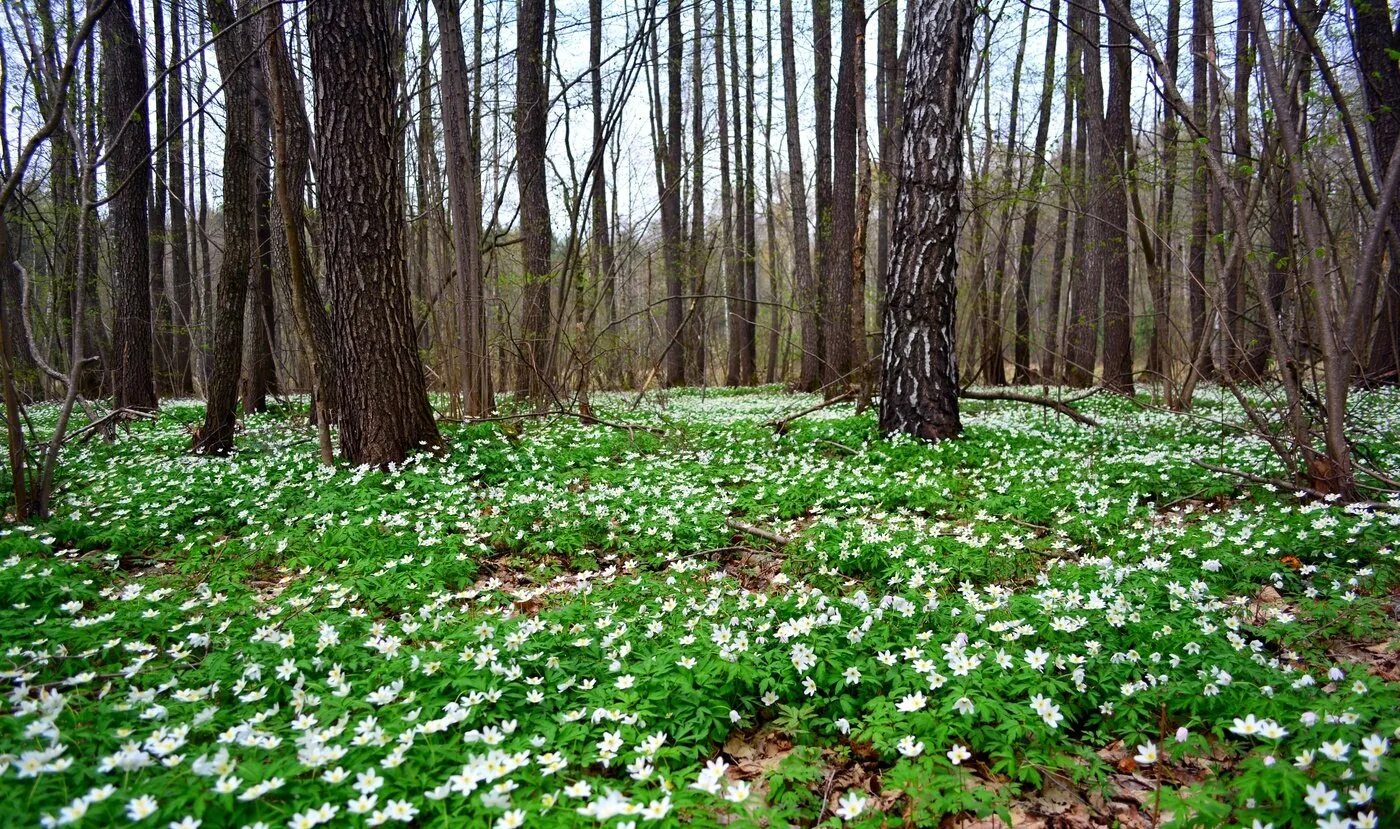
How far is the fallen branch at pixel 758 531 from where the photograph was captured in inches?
164

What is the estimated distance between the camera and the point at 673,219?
711 inches

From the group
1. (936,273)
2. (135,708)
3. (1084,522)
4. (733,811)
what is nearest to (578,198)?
(936,273)

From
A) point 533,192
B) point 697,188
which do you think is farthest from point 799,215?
point 533,192

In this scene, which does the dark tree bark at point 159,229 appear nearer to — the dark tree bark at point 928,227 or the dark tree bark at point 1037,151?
the dark tree bark at point 928,227

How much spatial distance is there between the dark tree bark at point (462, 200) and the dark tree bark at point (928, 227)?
424cm

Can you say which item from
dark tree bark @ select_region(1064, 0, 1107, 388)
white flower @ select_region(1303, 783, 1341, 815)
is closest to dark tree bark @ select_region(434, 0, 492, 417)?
white flower @ select_region(1303, 783, 1341, 815)

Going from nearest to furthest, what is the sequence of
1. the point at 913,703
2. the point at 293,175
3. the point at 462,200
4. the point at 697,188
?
the point at 913,703 < the point at 462,200 < the point at 293,175 < the point at 697,188

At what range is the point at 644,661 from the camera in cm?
255

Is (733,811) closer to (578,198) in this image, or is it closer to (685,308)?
(578,198)

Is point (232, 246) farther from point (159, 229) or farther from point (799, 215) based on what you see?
point (799, 215)

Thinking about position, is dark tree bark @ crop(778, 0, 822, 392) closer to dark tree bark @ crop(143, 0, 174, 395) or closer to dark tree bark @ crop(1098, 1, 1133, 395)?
dark tree bark @ crop(1098, 1, 1133, 395)

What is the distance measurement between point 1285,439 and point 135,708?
21.1 feet

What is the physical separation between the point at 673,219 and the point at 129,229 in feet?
37.1

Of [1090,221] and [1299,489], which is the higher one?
[1090,221]
